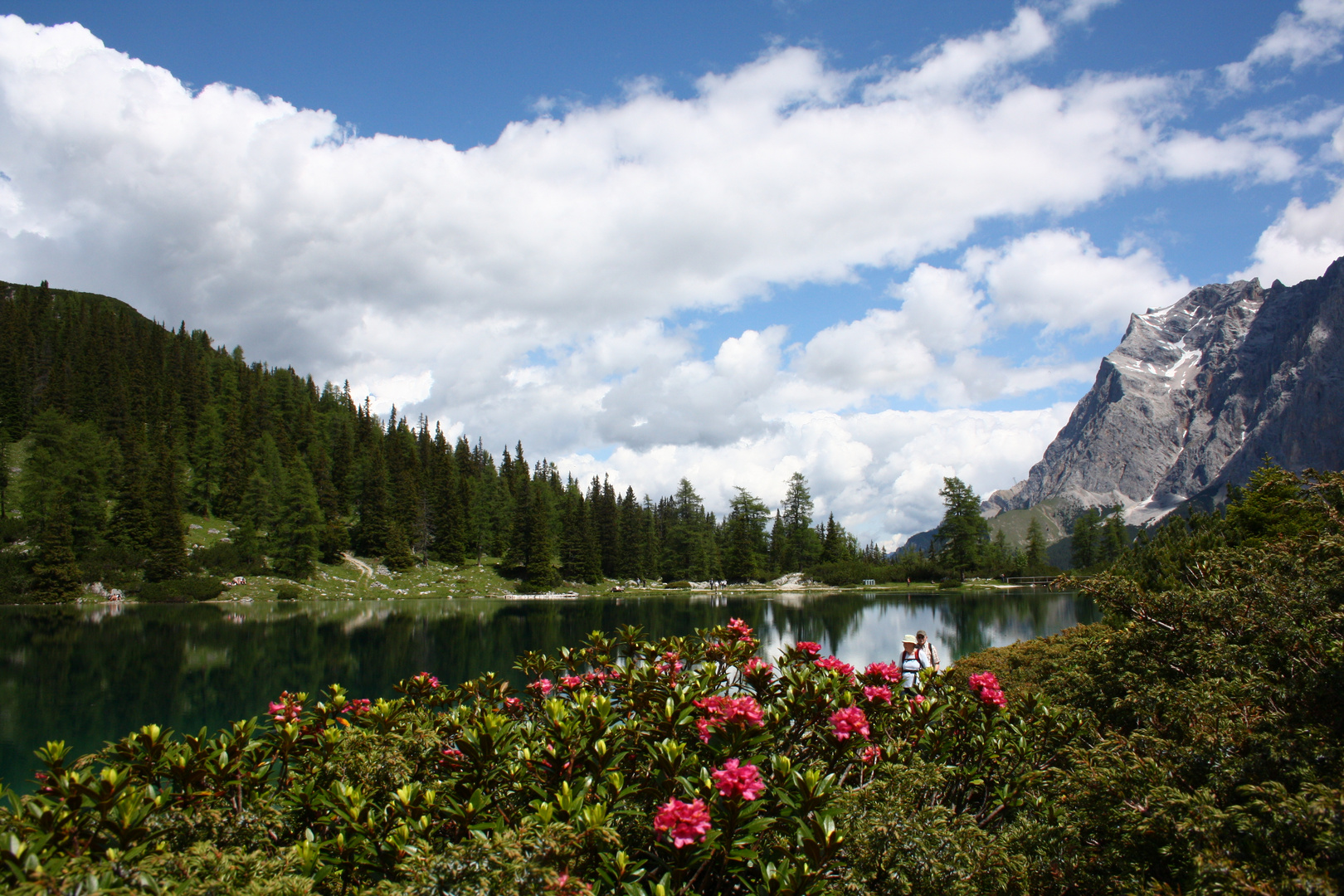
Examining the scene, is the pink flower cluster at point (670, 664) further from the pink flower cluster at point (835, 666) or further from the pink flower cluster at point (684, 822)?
the pink flower cluster at point (684, 822)

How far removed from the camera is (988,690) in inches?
213

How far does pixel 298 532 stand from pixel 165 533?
449 inches

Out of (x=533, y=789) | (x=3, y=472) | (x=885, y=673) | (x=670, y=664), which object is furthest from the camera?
(x=3, y=472)

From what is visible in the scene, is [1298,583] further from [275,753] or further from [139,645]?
[139,645]

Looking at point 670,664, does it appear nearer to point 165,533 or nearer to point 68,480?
point 165,533

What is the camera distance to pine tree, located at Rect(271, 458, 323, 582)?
67.2 m

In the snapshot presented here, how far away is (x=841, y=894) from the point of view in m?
3.49

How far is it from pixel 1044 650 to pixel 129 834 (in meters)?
15.2

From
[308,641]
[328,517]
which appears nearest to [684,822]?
[308,641]

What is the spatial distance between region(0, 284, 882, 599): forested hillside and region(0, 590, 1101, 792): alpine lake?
1086 centimetres

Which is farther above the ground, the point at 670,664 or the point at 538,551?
the point at 670,664

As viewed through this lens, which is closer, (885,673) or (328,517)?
(885,673)

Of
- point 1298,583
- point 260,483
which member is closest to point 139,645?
point 1298,583

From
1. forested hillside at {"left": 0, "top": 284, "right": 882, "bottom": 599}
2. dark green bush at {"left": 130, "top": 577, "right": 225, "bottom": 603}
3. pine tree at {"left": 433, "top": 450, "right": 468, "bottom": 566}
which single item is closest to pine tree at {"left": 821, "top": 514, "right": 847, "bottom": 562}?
forested hillside at {"left": 0, "top": 284, "right": 882, "bottom": 599}
